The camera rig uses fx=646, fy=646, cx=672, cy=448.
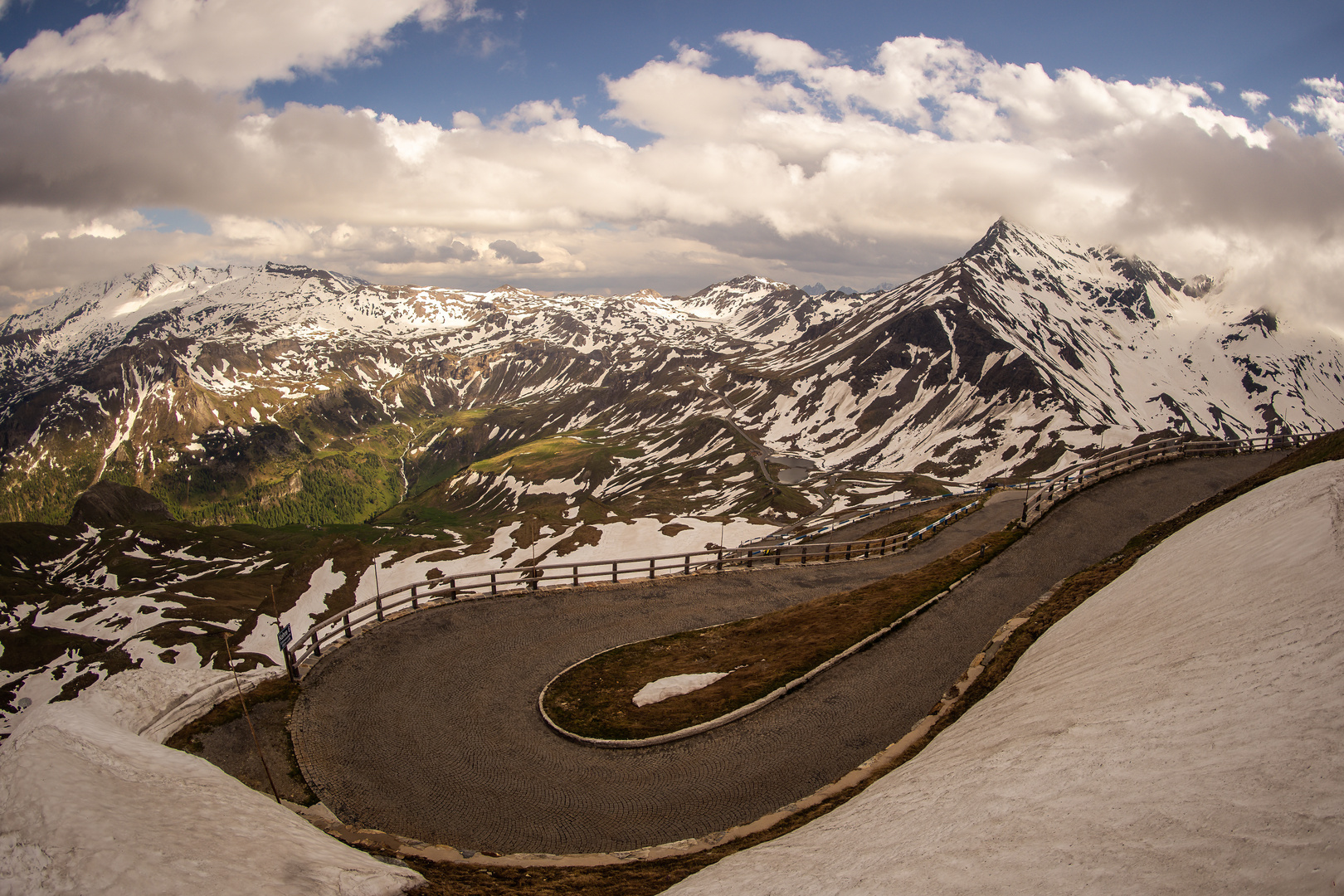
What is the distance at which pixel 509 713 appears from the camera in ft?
59.1

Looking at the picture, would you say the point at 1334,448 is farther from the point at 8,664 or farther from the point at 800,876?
the point at 8,664

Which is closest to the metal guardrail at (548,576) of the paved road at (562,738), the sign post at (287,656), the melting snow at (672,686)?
the sign post at (287,656)

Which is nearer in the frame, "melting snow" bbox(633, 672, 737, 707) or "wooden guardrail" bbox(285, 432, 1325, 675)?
"melting snow" bbox(633, 672, 737, 707)

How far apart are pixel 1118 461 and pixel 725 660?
99.1ft

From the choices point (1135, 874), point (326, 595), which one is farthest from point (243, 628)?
point (1135, 874)

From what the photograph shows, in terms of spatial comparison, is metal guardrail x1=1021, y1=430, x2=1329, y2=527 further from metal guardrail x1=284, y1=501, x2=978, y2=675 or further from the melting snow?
the melting snow

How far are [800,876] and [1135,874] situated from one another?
3.92 m

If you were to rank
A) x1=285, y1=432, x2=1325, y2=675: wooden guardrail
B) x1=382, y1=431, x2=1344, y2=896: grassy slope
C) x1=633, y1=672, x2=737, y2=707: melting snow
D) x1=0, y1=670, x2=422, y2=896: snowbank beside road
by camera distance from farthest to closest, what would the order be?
x1=285, y1=432, x2=1325, y2=675: wooden guardrail, x1=633, y1=672, x2=737, y2=707: melting snow, x1=382, y1=431, x2=1344, y2=896: grassy slope, x1=0, y1=670, x2=422, y2=896: snowbank beside road

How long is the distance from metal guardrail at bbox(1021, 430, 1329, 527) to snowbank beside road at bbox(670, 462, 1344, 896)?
61.8 feet

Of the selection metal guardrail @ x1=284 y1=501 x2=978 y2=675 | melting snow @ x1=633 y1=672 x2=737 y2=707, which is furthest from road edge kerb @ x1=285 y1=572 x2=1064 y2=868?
metal guardrail @ x1=284 y1=501 x2=978 y2=675

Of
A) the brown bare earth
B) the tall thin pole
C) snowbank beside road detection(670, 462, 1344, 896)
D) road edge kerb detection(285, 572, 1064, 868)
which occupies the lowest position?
road edge kerb detection(285, 572, 1064, 868)

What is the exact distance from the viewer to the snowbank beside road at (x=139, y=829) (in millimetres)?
6461

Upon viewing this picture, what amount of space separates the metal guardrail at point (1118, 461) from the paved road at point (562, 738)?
5395 mm

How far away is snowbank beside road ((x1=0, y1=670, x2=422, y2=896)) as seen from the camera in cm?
646
